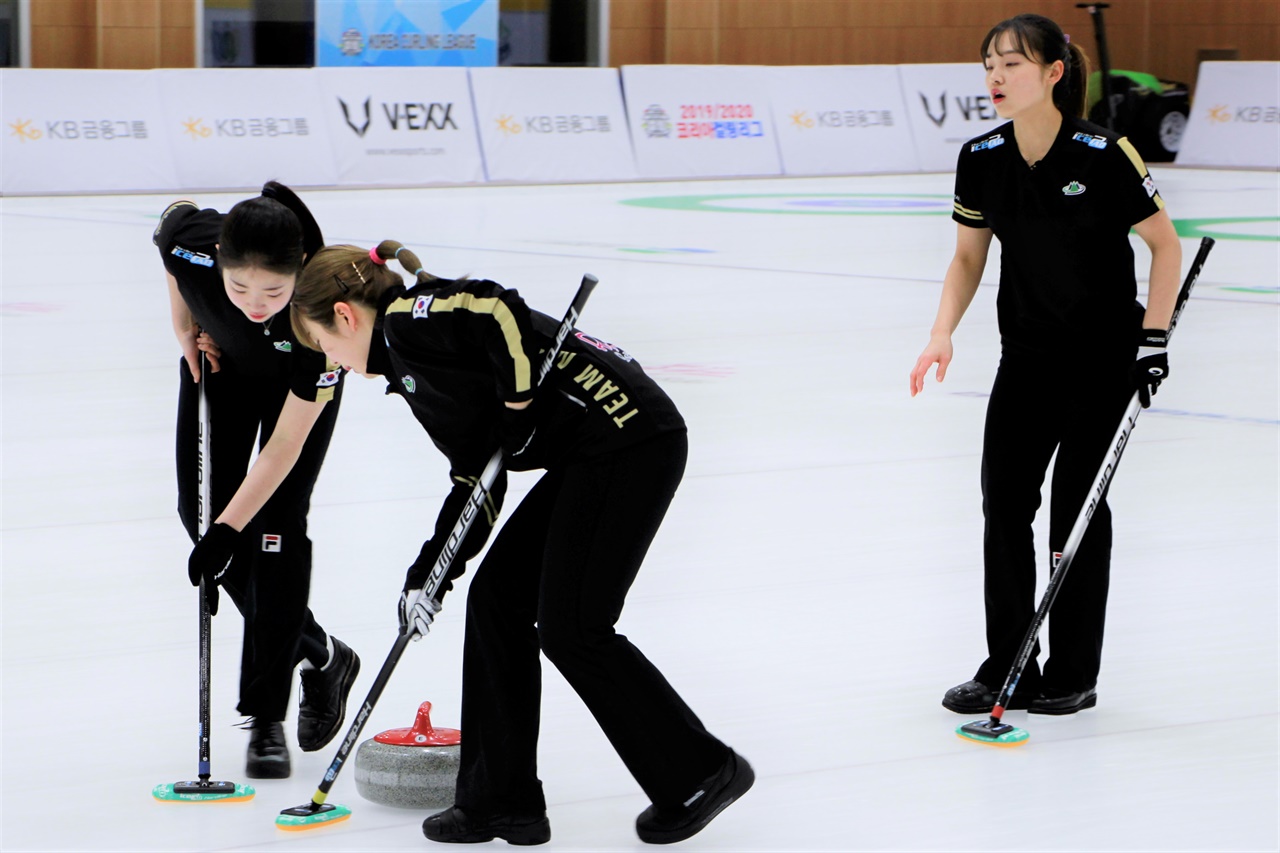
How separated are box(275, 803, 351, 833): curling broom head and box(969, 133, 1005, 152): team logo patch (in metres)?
2.20

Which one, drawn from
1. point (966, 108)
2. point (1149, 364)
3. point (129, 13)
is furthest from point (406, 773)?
point (966, 108)

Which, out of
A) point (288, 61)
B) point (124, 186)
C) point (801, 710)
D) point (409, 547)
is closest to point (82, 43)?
point (288, 61)

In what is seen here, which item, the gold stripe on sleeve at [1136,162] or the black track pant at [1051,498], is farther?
the black track pant at [1051,498]

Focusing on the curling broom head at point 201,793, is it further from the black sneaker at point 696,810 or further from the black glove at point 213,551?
the black sneaker at point 696,810

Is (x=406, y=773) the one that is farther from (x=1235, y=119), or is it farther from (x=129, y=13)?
(x=1235, y=119)

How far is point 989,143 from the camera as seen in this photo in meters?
4.70

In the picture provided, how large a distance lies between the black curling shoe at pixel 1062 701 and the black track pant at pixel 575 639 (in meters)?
1.18

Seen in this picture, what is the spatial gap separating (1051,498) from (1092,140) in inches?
33.3

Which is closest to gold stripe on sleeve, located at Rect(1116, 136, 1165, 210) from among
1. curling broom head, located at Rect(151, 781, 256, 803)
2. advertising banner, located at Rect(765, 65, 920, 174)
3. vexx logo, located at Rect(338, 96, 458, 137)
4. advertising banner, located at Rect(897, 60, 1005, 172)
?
curling broom head, located at Rect(151, 781, 256, 803)

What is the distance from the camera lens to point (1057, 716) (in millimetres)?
4613

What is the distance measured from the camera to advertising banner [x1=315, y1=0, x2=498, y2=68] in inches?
944

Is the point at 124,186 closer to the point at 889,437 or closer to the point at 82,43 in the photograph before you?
the point at 82,43

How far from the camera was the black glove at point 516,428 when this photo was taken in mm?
3492

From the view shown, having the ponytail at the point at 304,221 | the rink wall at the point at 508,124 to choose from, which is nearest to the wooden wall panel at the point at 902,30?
the rink wall at the point at 508,124
